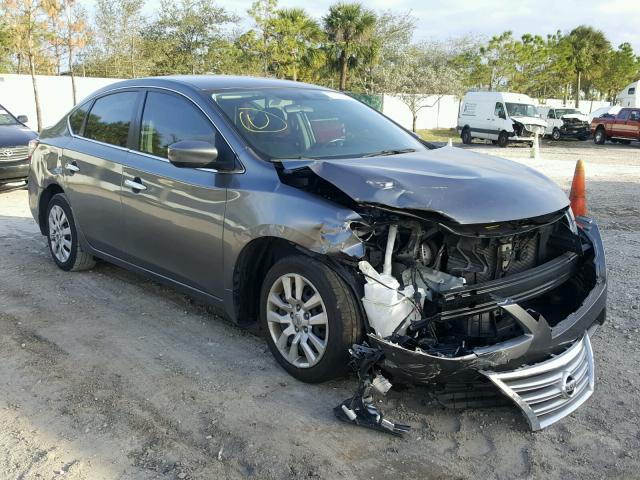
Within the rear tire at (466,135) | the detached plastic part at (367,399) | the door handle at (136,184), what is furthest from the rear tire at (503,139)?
the detached plastic part at (367,399)

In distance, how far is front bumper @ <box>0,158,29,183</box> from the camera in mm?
9336

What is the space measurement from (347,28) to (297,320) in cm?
3077

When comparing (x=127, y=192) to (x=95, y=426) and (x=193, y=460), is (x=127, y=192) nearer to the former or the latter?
(x=95, y=426)

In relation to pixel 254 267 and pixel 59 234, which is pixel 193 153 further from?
pixel 59 234

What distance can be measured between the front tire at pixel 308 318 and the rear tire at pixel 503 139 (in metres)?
22.8

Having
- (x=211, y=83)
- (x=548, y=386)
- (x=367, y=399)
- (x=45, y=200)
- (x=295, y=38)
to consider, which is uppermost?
(x=295, y=38)

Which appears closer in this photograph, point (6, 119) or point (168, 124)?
point (168, 124)

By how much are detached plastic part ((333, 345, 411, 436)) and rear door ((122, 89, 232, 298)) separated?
1.17m

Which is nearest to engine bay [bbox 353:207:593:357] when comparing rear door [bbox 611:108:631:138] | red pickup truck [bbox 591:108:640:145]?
red pickup truck [bbox 591:108:640:145]

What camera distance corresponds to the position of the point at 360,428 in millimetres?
3059

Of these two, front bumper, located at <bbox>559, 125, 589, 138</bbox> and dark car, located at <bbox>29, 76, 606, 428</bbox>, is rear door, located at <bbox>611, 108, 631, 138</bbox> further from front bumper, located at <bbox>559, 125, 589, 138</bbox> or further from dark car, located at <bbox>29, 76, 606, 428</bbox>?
dark car, located at <bbox>29, 76, 606, 428</bbox>

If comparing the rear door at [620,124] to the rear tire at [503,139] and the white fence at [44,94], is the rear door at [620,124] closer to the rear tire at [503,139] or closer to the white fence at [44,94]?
the rear tire at [503,139]

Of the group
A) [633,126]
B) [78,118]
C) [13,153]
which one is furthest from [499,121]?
[78,118]

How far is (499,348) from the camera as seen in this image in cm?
274
